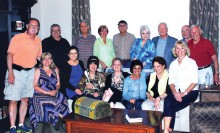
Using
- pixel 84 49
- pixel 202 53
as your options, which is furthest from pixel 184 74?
pixel 84 49

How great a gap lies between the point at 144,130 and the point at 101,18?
3.80 metres

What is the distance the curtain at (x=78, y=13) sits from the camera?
6.49m

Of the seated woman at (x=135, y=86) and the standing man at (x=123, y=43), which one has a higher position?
the standing man at (x=123, y=43)

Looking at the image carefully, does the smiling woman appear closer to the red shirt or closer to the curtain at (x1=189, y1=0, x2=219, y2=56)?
the curtain at (x1=189, y1=0, x2=219, y2=56)

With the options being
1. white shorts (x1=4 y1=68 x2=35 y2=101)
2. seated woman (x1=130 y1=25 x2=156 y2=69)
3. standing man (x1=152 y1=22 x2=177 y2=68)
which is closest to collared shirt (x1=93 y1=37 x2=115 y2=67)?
seated woman (x1=130 y1=25 x2=156 y2=69)

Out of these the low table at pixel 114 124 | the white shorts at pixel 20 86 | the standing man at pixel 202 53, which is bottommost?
the low table at pixel 114 124

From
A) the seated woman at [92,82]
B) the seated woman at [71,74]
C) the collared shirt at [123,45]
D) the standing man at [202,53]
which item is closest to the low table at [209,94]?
the standing man at [202,53]

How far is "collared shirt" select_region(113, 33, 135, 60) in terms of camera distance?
222 inches

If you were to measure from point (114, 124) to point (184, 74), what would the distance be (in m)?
1.54

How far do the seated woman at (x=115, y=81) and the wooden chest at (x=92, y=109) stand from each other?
98 centimetres

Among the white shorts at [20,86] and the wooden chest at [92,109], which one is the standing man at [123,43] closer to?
the white shorts at [20,86]

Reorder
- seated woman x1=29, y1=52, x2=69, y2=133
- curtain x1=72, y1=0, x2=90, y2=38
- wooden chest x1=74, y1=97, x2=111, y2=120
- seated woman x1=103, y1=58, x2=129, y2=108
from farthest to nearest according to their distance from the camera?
curtain x1=72, y1=0, x2=90, y2=38, seated woman x1=103, y1=58, x2=129, y2=108, seated woman x1=29, y1=52, x2=69, y2=133, wooden chest x1=74, y1=97, x2=111, y2=120

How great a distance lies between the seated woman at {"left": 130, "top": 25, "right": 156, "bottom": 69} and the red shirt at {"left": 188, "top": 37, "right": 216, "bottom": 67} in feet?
2.34

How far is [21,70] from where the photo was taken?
4523 mm
